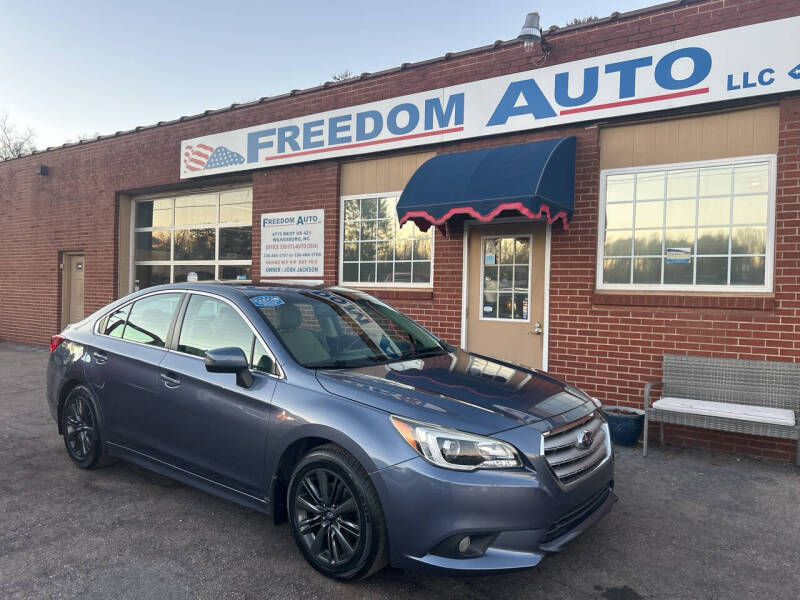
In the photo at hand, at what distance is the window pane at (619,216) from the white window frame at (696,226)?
5cm

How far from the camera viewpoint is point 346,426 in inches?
115

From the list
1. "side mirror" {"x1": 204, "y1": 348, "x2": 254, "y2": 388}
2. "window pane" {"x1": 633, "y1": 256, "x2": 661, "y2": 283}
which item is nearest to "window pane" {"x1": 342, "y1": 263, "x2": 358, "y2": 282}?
"window pane" {"x1": 633, "y1": 256, "x2": 661, "y2": 283}

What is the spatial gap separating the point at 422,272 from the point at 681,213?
329cm

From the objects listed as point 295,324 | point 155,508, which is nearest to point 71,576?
point 155,508

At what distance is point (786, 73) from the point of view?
541cm

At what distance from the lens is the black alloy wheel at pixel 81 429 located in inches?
177

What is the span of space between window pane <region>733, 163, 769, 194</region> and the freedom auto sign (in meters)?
0.70

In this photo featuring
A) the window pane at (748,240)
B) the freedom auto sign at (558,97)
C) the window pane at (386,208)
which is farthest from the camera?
the window pane at (386,208)

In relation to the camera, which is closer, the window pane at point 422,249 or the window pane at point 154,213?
the window pane at point 422,249

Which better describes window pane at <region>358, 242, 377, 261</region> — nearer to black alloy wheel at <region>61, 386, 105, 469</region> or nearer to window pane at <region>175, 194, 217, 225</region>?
window pane at <region>175, 194, 217, 225</region>

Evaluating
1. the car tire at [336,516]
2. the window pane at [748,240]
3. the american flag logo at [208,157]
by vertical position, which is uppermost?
the american flag logo at [208,157]

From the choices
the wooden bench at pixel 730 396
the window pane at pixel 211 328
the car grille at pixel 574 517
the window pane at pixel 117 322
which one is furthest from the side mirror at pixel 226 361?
the wooden bench at pixel 730 396

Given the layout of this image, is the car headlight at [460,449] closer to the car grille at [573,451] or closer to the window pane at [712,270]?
the car grille at [573,451]

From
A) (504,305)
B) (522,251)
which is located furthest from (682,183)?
(504,305)
